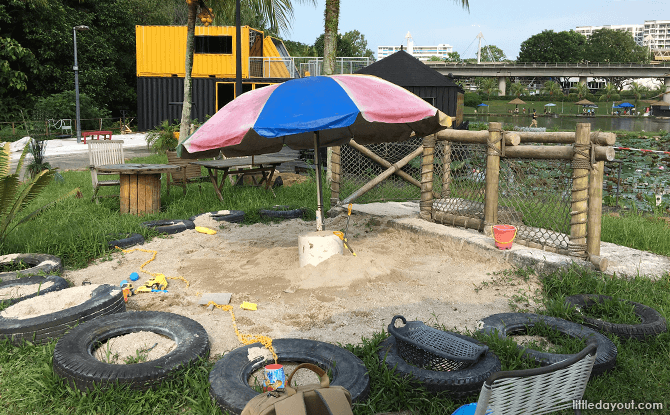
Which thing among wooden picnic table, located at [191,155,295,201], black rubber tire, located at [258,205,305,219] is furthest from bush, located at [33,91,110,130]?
black rubber tire, located at [258,205,305,219]

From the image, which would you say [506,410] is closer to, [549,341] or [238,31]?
[549,341]

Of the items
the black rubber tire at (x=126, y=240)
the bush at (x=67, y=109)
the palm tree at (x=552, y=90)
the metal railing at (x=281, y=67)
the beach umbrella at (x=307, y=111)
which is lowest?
the black rubber tire at (x=126, y=240)

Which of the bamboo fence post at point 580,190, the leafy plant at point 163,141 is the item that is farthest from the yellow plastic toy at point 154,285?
the leafy plant at point 163,141

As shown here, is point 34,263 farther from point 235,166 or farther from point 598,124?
point 598,124

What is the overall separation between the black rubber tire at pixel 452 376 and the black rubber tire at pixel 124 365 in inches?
55.2

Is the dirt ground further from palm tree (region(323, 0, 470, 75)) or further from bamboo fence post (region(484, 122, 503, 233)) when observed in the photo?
palm tree (region(323, 0, 470, 75))

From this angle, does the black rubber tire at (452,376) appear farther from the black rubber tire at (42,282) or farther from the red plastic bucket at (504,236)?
the black rubber tire at (42,282)

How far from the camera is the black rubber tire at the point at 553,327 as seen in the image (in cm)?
355

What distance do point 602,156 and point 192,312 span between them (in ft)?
14.5

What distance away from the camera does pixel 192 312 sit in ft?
15.5

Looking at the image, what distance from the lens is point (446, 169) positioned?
802 cm

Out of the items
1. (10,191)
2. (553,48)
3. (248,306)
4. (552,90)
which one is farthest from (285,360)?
(553,48)

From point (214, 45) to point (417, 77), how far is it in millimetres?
16538

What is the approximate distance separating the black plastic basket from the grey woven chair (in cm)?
101
